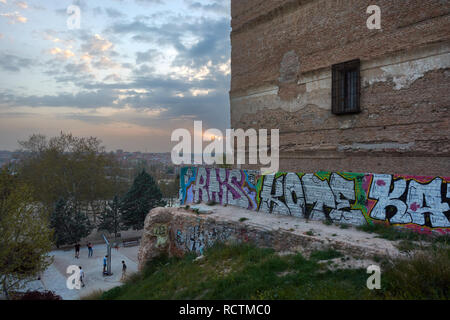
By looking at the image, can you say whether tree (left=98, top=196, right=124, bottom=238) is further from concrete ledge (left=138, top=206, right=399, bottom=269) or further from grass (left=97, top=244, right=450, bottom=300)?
grass (left=97, top=244, right=450, bottom=300)

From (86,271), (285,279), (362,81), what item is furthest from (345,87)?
(86,271)

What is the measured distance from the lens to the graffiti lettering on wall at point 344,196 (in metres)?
6.44

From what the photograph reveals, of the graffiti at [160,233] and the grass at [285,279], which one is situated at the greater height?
the grass at [285,279]

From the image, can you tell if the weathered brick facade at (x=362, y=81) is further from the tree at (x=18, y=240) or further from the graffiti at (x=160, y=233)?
the tree at (x=18, y=240)

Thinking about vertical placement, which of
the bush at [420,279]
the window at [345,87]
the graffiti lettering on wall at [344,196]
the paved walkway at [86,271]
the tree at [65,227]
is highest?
the window at [345,87]

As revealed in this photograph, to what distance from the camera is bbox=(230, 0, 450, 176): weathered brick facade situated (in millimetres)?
8234

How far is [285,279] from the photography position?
5.40 meters

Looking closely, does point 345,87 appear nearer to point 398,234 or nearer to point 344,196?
point 344,196

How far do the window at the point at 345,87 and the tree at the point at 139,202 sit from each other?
68.4ft

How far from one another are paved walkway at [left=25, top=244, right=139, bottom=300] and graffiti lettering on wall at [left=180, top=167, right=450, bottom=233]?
30.4ft

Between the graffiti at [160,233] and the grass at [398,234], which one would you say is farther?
the graffiti at [160,233]
